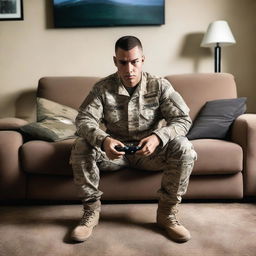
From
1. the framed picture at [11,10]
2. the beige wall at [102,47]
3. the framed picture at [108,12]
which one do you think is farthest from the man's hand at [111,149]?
the framed picture at [11,10]

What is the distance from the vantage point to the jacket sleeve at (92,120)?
150cm

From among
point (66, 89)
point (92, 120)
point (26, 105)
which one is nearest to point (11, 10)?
point (26, 105)

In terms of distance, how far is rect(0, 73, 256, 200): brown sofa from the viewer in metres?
1.79

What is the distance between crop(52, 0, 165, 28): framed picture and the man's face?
1.22 meters

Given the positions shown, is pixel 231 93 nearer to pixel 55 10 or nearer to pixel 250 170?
pixel 250 170

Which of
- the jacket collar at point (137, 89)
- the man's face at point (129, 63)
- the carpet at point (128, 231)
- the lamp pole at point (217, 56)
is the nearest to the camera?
the carpet at point (128, 231)

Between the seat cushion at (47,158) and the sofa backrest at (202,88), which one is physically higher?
the sofa backrest at (202,88)

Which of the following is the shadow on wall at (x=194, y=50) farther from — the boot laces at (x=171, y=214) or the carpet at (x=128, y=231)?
the boot laces at (x=171, y=214)

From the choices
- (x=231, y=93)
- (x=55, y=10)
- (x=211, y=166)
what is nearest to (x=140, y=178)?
(x=211, y=166)

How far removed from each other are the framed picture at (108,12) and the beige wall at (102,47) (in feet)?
0.21

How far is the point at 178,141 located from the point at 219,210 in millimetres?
537

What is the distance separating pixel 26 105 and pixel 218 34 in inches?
64.5

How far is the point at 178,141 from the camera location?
151 centimetres

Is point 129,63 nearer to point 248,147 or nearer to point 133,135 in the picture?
point 133,135
